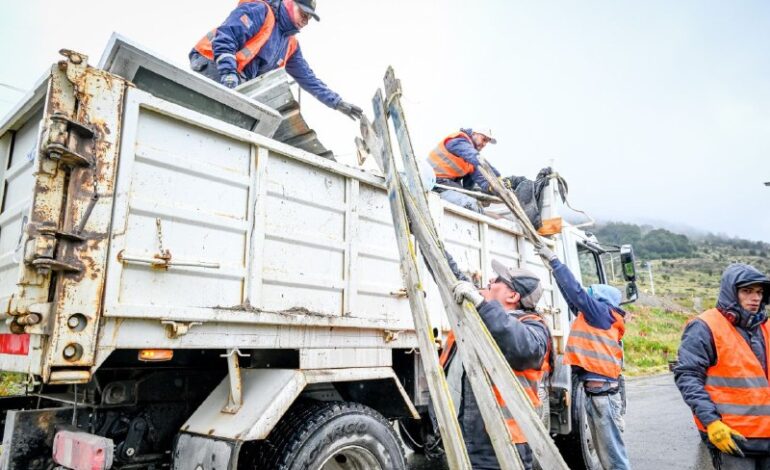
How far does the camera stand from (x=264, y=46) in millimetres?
3957

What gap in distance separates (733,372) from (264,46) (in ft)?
12.6

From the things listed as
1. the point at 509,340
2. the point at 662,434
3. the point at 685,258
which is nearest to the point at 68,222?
the point at 509,340

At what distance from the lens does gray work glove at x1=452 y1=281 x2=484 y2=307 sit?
234 cm

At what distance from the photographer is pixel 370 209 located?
3.27 metres

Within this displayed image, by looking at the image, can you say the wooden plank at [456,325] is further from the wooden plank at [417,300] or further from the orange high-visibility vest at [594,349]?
the orange high-visibility vest at [594,349]

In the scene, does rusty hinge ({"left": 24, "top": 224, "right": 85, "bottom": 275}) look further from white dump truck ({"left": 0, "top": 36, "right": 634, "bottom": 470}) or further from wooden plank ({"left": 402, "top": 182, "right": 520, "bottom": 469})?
wooden plank ({"left": 402, "top": 182, "right": 520, "bottom": 469})

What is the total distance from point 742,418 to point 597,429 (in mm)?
1688

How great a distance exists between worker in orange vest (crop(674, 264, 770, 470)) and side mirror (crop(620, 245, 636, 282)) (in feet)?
9.35

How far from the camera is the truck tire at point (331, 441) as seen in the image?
2.46 metres

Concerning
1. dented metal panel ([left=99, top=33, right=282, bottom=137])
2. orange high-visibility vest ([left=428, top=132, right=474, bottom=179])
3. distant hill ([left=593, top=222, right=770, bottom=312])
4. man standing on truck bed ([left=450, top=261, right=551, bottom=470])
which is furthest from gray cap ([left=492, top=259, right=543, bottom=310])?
distant hill ([left=593, top=222, right=770, bottom=312])

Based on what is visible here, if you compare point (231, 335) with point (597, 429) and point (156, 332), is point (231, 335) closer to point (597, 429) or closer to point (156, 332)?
point (156, 332)

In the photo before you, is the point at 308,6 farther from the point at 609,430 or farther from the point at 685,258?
the point at 685,258

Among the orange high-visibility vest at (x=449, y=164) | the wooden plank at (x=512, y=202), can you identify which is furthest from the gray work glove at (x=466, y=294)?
the orange high-visibility vest at (x=449, y=164)

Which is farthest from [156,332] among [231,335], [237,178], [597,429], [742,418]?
[597,429]
